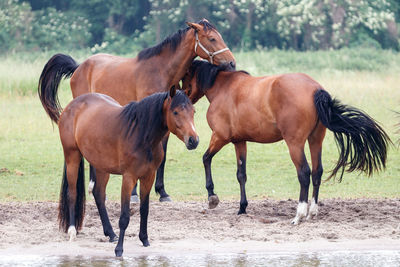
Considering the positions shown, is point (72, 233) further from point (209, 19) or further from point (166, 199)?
point (209, 19)

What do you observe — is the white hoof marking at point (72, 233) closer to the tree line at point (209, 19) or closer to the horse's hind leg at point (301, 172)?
the horse's hind leg at point (301, 172)

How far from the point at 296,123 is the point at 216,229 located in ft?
4.46

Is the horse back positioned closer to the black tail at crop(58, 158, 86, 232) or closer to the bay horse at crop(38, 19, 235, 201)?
the bay horse at crop(38, 19, 235, 201)

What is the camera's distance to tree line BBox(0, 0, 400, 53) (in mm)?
31297

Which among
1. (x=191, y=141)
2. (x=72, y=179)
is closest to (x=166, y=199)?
(x=72, y=179)

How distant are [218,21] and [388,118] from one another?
686 inches

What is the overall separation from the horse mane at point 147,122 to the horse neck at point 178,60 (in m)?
2.48

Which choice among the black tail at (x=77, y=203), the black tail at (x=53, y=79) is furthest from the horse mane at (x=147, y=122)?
the black tail at (x=53, y=79)

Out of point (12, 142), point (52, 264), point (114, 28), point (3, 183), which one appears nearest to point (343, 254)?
point (52, 264)

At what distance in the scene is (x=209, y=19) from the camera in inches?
1289

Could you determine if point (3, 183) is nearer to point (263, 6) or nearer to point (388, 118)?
point (388, 118)

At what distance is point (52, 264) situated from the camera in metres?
7.15

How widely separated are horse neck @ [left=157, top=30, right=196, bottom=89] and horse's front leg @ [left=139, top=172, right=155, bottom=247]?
8.64 ft

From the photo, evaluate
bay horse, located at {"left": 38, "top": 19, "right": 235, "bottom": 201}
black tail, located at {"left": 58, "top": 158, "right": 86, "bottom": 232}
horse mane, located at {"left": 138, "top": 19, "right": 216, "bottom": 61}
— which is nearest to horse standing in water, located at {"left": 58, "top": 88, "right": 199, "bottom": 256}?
black tail, located at {"left": 58, "top": 158, "right": 86, "bottom": 232}
